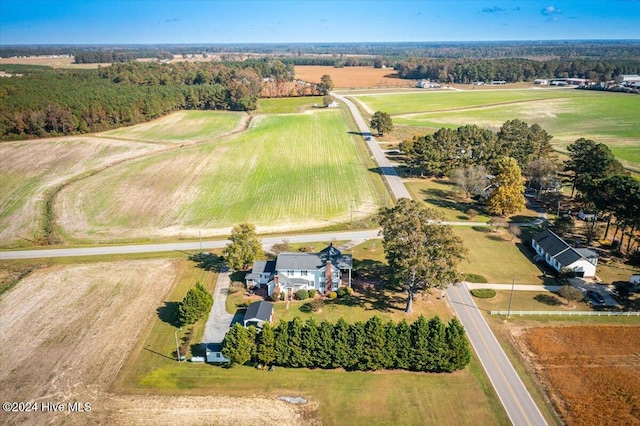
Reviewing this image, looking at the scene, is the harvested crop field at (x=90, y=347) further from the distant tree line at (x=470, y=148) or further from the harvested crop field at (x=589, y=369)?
the distant tree line at (x=470, y=148)

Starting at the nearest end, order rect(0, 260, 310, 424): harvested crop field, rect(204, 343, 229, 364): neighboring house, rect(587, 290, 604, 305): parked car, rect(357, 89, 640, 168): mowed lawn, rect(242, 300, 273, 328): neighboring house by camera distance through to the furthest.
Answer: rect(0, 260, 310, 424): harvested crop field
rect(204, 343, 229, 364): neighboring house
rect(242, 300, 273, 328): neighboring house
rect(587, 290, 604, 305): parked car
rect(357, 89, 640, 168): mowed lawn

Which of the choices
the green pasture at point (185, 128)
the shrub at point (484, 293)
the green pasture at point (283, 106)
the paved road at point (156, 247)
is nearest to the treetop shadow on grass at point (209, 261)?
the paved road at point (156, 247)

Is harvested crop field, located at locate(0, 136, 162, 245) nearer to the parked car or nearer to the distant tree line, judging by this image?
the distant tree line

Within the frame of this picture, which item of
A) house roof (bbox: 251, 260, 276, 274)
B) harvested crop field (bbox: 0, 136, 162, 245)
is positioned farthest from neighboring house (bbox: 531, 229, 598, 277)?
harvested crop field (bbox: 0, 136, 162, 245)

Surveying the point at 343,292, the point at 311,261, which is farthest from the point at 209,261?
A: the point at 343,292

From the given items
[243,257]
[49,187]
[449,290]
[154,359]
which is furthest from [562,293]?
[49,187]

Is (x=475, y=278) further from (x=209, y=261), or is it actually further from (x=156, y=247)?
(x=156, y=247)
